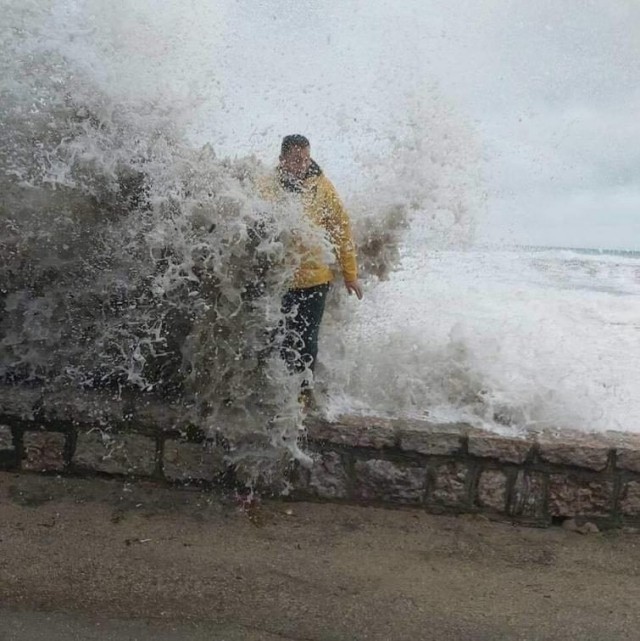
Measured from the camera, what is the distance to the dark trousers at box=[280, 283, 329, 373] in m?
3.55

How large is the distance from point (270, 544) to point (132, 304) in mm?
1337

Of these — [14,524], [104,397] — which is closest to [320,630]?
[14,524]

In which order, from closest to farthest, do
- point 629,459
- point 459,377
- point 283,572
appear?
1. point 283,572
2. point 629,459
3. point 459,377

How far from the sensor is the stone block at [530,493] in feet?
11.0

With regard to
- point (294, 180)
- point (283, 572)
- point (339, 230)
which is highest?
point (294, 180)

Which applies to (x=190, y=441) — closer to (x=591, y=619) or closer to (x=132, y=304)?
(x=132, y=304)

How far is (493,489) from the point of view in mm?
3357

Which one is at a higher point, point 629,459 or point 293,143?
point 293,143

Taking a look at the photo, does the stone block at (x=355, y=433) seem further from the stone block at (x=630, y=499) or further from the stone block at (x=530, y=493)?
the stone block at (x=630, y=499)

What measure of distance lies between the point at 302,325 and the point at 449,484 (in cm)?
110

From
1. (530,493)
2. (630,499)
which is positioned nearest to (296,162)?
(530,493)

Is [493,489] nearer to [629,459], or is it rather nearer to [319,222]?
[629,459]

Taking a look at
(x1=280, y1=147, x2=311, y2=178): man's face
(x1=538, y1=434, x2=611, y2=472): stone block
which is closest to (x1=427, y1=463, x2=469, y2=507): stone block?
(x1=538, y1=434, x2=611, y2=472): stone block

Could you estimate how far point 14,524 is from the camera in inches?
115
